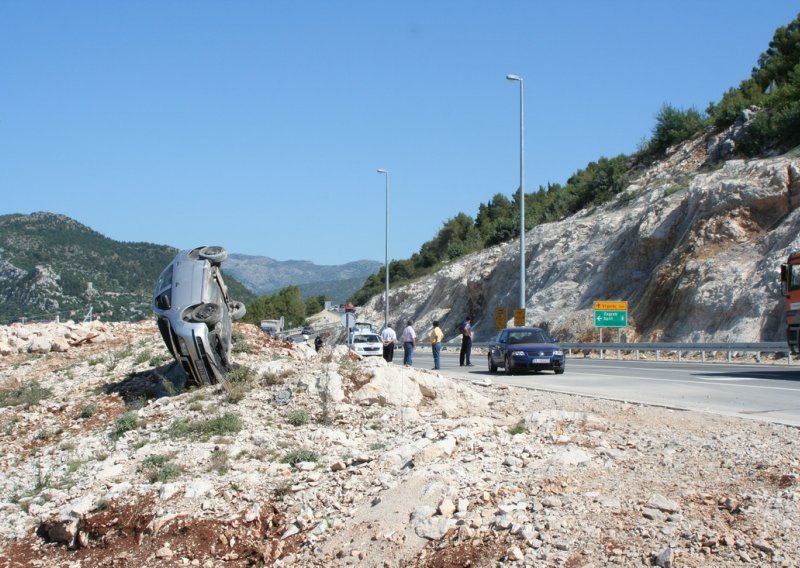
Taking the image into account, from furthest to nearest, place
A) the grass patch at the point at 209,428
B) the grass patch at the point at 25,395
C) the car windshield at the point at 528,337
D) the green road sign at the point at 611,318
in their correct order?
the green road sign at the point at 611,318
the car windshield at the point at 528,337
the grass patch at the point at 25,395
the grass patch at the point at 209,428

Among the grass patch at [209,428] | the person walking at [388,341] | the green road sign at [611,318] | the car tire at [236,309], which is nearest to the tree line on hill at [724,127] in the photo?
the green road sign at [611,318]

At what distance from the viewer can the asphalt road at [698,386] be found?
14.1m

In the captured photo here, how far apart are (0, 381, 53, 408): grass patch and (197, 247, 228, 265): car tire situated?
431cm

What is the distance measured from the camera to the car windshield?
83.3ft

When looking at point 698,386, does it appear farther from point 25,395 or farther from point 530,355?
point 25,395

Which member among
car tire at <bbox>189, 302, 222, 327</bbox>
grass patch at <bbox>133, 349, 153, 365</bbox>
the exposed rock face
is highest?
the exposed rock face

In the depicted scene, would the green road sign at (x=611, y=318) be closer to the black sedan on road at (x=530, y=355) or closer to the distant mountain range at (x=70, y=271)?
the black sedan on road at (x=530, y=355)

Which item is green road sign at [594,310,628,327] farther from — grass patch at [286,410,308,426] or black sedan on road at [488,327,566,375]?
grass patch at [286,410,308,426]

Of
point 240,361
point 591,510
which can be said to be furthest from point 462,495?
point 240,361

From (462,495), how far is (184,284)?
8325 millimetres

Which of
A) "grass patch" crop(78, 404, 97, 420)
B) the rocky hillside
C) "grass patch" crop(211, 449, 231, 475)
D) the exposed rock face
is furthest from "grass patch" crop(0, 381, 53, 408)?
the rocky hillside

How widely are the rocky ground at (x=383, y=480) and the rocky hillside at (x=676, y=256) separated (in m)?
20.8

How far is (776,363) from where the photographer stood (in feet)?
91.6

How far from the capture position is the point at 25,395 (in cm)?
1711
